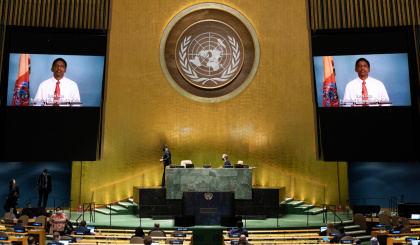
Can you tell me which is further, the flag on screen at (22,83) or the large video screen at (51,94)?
the flag on screen at (22,83)

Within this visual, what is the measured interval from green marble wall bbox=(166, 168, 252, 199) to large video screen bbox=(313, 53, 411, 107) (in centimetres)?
370

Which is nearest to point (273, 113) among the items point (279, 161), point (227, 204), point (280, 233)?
point (279, 161)

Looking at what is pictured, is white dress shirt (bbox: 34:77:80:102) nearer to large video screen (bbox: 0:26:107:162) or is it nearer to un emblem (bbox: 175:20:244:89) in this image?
large video screen (bbox: 0:26:107:162)

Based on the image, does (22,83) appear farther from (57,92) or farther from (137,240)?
(137,240)

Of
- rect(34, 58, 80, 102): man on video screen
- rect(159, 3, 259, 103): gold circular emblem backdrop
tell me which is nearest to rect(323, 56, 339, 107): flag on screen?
rect(159, 3, 259, 103): gold circular emblem backdrop

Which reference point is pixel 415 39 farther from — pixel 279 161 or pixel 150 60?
pixel 150 60

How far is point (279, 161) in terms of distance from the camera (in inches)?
669

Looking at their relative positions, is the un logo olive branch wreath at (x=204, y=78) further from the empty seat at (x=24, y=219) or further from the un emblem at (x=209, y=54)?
the empty seat at (x=24, y=219)

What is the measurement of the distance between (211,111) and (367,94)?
17.3ft

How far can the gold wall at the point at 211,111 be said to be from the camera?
1680 cm

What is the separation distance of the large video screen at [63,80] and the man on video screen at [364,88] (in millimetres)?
7915

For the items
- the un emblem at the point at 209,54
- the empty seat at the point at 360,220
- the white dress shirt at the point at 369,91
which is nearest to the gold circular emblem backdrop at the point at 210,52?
the un emblem at the point at 209,54

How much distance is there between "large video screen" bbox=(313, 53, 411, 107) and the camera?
50.2ft

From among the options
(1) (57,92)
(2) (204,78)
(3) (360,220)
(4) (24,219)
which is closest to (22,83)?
(1) (57,92)
